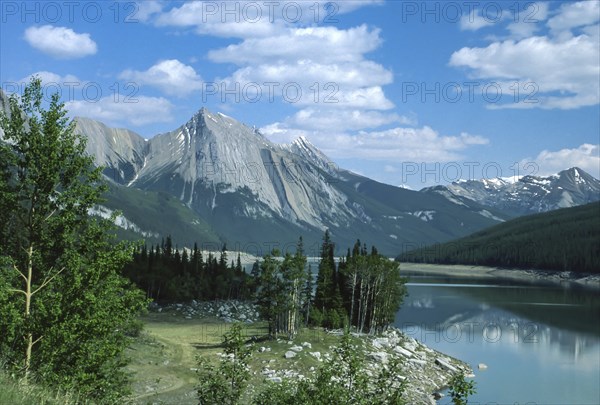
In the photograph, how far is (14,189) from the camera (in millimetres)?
19953

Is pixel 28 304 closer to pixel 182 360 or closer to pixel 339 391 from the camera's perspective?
pixel 339 391

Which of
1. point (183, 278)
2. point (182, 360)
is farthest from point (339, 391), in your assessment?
point (183, 278)

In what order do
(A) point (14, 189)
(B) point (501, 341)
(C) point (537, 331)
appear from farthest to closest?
1. (C) point (537, 331)
2. (B) point (501, 341)
3. (A) point (14, 189)

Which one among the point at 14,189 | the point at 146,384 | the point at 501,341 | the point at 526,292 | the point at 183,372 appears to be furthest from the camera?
the point at 526,292

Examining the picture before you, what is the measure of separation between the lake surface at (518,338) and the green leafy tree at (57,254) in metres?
49.9

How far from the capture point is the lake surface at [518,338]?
6859cm

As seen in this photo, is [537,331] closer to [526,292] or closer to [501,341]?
[501,341]

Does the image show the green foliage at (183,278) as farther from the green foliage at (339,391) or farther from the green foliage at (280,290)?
the green foliage at (339,391)

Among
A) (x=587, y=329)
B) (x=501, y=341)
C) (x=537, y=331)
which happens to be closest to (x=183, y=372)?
(x=501, y=341)

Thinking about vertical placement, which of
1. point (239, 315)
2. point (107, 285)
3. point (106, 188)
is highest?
point (106, 188)

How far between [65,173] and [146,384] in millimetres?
38342

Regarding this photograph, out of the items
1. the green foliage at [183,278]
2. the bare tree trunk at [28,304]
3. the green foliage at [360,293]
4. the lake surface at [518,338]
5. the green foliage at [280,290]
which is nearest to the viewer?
the bare tree trunk at [28,304]

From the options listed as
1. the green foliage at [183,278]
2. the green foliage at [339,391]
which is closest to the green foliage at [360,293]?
the green foliage at [183,278]

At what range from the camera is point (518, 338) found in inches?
4124
